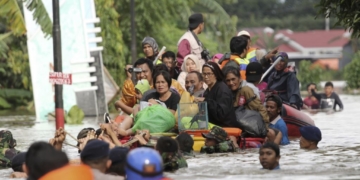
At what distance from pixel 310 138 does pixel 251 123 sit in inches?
34.9

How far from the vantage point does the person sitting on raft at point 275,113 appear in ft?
55.1

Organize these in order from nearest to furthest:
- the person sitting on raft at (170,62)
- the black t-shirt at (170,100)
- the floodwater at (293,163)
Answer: the floodwater at (293,163) < the black t-shirt at (170,100) < the person sitting on raft at (170,62)

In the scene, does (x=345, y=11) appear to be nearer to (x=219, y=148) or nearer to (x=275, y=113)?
(x=275, y=113)

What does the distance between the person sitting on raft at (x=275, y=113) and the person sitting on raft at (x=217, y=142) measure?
5.48 feet

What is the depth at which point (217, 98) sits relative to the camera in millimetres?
15891

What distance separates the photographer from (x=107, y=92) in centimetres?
3350

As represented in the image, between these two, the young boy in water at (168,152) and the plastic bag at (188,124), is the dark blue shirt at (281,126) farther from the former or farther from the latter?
the young boy in water at (168,152)

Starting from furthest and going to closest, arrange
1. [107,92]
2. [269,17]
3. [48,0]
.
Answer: [269,17] < [107,92] < [48,0]

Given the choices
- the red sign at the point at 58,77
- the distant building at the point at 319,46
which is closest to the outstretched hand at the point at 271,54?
the red sign at the point at 58,77

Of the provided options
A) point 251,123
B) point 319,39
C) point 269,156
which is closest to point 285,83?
point 251,123

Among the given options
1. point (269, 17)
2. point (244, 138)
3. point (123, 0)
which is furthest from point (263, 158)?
point (269, 17)

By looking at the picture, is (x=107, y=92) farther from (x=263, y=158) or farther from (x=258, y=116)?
(x=263, y=158)

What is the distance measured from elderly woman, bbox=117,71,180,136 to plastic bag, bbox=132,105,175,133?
0.24 m

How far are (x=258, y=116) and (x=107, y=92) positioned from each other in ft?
57.9
